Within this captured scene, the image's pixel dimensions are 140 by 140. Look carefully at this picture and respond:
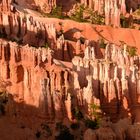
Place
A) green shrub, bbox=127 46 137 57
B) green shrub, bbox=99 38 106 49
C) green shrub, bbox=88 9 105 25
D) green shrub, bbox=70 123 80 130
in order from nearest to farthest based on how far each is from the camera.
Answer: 1. green shrub, bbox=70 123 80 130
2. green shrub, bbox=127 46 137 57
3. green shrub, bbox=99 38 106 49
4. green shrub, bbox=88 9 105 25

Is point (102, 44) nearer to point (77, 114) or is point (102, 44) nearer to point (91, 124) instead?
point (77, 114)

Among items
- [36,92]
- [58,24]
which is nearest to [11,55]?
[36,92]

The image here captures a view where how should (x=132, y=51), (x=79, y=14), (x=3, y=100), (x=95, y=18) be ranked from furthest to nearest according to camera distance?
(x=95, y=18), (x=79, y=14), (x=132, y=51), (x=3, y=100)

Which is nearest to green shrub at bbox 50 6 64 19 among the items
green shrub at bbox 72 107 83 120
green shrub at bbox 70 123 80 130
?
green shrub at bbox 72 107 83 120

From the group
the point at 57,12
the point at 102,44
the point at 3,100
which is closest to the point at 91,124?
the point at 3,100

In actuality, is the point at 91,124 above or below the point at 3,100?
below

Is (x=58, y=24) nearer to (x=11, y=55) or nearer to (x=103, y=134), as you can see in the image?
(x=11, y=55)

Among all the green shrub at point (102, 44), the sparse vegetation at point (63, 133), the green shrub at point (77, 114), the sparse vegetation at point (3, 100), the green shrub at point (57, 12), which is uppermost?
the green shrub at point (57, 12)

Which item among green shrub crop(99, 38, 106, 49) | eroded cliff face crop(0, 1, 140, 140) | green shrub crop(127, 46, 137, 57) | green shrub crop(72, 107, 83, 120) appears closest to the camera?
eroded cliff face crop(0, 1, 140, 140)

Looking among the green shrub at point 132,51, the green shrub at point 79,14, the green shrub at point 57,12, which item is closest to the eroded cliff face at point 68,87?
the green shrub at point 132,51

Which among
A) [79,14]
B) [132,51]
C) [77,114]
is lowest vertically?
[77,114]

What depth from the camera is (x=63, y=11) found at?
287 feet

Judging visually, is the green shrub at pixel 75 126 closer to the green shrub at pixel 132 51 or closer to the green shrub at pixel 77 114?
the green shrub at pixel 77 114

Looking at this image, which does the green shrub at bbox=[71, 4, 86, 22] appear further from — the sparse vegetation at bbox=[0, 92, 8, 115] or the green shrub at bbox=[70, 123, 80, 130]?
the green shrub at bbox=[70, 123, 80, 130]
